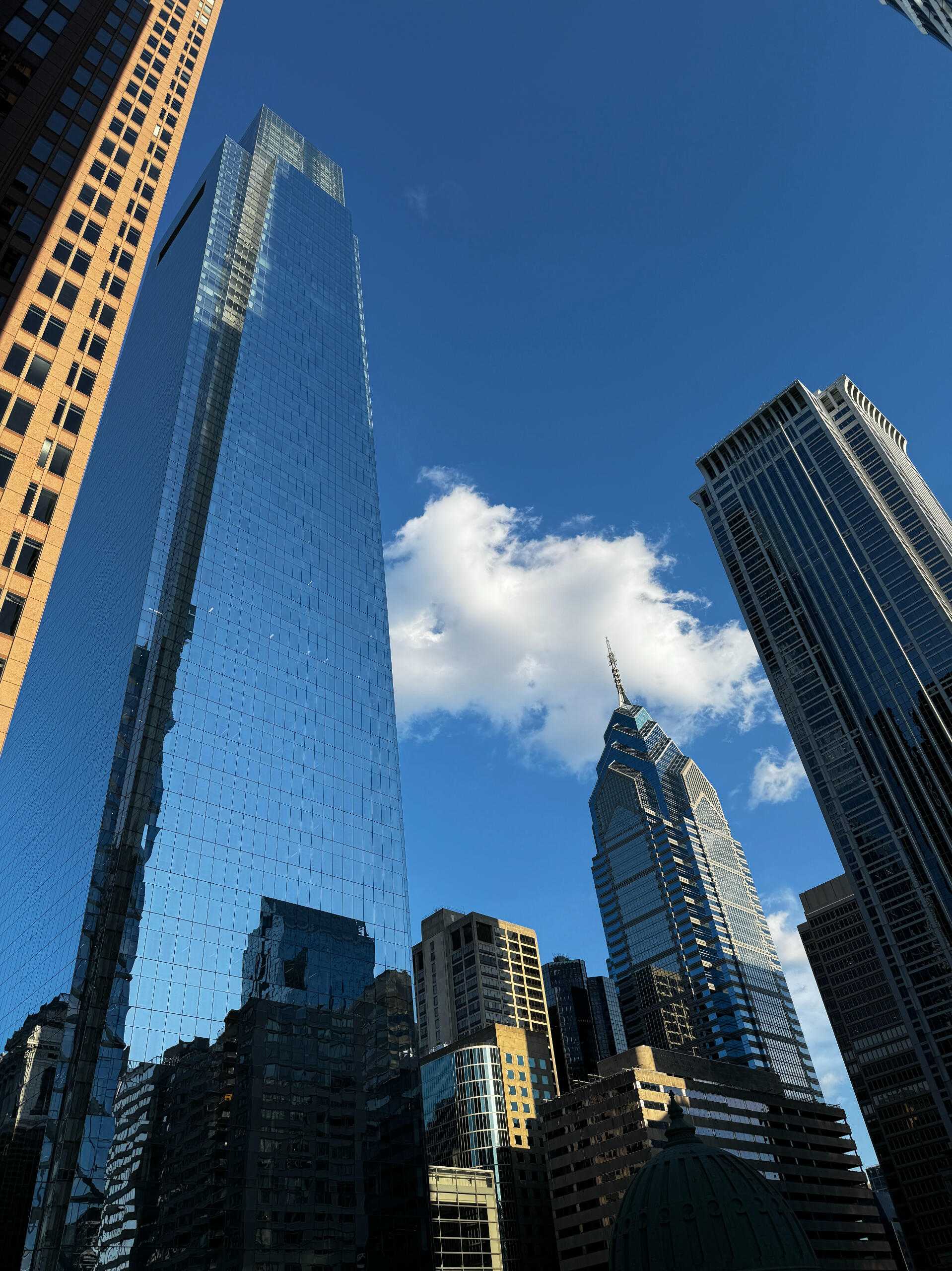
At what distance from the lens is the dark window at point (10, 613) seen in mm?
45500

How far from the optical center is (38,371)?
178 ft

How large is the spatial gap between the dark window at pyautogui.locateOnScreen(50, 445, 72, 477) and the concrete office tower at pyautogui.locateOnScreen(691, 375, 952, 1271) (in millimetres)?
145734

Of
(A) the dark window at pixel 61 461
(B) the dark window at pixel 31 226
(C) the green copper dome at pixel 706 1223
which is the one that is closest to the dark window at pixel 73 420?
(A) the dark window at pixel 61 461

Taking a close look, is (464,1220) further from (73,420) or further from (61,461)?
(73,420)

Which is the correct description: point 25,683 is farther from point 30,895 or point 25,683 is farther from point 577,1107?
point 577,1107

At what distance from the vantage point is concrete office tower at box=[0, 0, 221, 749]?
49062mm

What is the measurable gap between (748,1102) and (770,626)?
3661 inches

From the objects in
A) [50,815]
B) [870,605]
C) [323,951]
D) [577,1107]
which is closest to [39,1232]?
[323,951]

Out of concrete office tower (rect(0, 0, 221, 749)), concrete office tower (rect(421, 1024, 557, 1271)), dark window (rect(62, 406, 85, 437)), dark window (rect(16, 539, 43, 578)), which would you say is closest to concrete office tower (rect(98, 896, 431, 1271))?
dark window (rect(16, 539, 43, 578))

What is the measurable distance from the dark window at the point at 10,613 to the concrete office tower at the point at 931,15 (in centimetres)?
9753

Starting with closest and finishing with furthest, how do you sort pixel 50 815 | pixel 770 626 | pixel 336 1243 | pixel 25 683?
pixel 336 1243, pixel 50 815, pixel 25 683, pixel 770 626

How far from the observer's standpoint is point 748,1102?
15950 centimetres

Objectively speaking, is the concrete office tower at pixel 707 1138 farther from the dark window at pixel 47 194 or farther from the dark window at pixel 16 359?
the dark window at pixel 47 194

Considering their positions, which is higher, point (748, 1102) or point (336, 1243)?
point (748, 1102)
